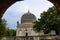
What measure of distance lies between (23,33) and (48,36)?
12842 mm

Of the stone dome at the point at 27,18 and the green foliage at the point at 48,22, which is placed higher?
the stone dome at the point at 27,18

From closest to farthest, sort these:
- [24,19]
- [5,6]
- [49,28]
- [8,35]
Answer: [5,6], [49,28], [8,35], [24,19]

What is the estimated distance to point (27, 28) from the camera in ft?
145

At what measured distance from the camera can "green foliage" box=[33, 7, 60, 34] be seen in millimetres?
28148

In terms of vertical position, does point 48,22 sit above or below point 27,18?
below

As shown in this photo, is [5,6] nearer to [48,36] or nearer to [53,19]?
[53,19]

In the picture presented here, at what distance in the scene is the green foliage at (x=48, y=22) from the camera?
28148 millimetres

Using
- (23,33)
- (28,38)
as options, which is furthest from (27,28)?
(28,38)

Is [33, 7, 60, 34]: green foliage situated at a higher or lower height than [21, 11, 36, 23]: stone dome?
lower

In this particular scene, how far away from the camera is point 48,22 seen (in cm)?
2912

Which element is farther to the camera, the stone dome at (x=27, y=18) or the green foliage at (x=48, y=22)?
the stone dome at (x=27, y=18)

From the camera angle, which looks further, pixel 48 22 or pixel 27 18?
pixel 27 18

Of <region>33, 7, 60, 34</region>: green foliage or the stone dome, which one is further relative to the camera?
the stone dome

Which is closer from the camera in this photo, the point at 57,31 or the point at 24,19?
the point at 57,31
